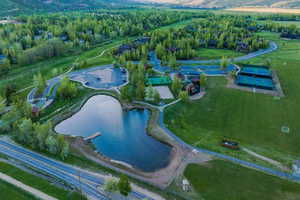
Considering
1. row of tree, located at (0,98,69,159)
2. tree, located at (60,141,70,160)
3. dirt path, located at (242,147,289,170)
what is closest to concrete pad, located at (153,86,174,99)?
dirt path, located at (242,147,289,170)

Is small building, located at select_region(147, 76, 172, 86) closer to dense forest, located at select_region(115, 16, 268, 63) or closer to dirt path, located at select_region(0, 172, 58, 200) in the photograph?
dense forest, located at select_region(115, 16, 268, 63)

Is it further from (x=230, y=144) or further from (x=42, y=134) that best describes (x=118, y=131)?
(x=230, y=144)

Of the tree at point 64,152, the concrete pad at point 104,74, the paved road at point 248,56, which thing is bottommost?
the tree at point 64,152

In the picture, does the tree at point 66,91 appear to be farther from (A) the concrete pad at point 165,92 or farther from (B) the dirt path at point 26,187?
(B) the dirt path at point 26,187

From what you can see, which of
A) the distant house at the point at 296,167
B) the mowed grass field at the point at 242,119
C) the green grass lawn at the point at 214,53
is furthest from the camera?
the green grass lawn at the point at 214,53

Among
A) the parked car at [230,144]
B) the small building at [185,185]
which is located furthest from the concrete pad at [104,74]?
the small building at [185,185]

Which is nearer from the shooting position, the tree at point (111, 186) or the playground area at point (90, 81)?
the tree at point (111, 186)

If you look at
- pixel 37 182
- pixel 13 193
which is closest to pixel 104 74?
pixel 37 182
